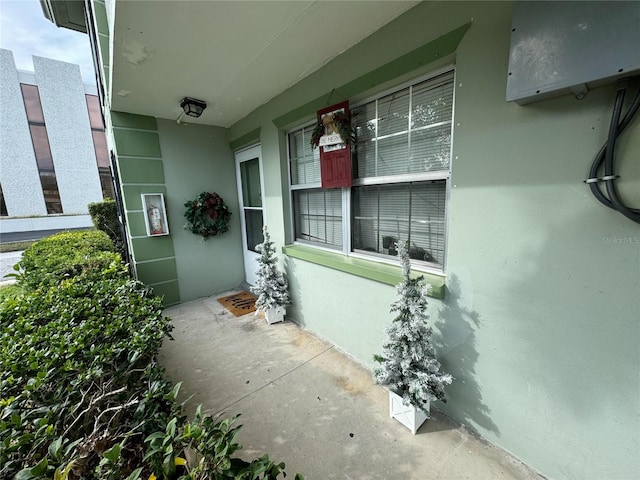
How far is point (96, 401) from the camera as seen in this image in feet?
2.80

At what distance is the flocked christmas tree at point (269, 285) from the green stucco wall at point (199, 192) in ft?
4.11

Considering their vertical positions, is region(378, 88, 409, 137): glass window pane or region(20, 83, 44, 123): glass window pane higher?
region(20, 83, 44, 123): glass window pane

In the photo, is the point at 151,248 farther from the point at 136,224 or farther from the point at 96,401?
the point at 96,401

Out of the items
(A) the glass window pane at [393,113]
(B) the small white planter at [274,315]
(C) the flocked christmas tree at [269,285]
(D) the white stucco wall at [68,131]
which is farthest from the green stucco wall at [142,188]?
(D) the white stucco wall at [68,131]

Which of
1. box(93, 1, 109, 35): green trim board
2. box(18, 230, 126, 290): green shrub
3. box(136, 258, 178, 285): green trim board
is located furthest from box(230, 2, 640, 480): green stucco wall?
box(136, 258, 178, 285): green trim board

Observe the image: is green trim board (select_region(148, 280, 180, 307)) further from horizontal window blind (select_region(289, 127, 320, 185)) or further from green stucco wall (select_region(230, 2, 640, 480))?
green stucco wall (select_region(230, 2, 640, 480))

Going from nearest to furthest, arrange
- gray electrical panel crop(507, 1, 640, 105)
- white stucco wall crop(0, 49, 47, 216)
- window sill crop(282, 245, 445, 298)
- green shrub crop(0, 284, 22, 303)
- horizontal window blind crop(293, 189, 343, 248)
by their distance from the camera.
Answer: gray electrical panel crop(507, 1, 640, 105), window sill crop(282, 245, 445, 298), green shrub crop(0, 284, 22, 303), horizontal window blind crop(293, 189, 343, 248), white stucco wall crop(0, 49, 47, 216)

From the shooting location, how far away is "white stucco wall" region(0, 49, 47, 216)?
30.0 ft

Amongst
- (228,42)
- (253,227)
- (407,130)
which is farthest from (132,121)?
(407,130)

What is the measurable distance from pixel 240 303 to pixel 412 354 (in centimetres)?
261

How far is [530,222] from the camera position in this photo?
117 centimetres

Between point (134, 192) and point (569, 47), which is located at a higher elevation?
point (569, 47)

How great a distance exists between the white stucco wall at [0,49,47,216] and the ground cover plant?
507 inches

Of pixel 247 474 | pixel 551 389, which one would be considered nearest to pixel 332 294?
pixel 551 389
